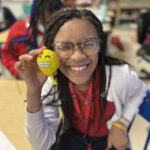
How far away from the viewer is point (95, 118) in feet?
2.84

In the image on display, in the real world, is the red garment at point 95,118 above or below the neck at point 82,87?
below

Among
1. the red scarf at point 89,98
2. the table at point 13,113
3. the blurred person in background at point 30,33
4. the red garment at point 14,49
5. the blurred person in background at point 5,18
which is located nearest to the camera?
the table at point 13,113

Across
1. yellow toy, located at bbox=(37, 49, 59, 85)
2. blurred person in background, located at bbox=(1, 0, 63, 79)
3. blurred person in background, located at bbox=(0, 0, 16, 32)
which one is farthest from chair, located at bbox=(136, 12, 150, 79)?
blurred person in background, located at bbox=(0, 0, 16, 32)

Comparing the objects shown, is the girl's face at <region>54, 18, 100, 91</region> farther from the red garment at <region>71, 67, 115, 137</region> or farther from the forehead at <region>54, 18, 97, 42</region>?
the red garment at <region>71, 67, 115, 137</region>

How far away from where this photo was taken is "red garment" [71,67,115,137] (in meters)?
0.82

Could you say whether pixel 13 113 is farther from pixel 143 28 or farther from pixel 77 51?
pixel 143 28

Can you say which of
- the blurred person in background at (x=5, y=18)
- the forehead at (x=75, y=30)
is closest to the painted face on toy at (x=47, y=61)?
the forehead at (x=75, y=30)

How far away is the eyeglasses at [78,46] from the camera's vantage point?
0.59 metres

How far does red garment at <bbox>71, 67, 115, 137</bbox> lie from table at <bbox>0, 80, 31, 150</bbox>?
0.30m

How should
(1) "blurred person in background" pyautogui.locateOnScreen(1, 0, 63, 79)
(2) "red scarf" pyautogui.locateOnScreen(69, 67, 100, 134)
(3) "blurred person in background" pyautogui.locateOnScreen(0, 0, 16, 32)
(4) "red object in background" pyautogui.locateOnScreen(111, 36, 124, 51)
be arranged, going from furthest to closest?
(4) "red object in background" pyautogui.locateOnScreen(111, 36, 124, 51) → (3) "blurred person in background" pyautogui.locateOnScreen(0, 0, 16, 32) → (1) "blurred person in background" pyautogui.locateOnScreen(1, 0, 63, 79) → (2) "red scarf" pyautogui.locateOnScreen(69, 67, 100, 134)

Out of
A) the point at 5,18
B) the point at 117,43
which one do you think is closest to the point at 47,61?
the point at 117,43

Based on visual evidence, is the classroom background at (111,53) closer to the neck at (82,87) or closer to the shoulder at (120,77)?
the shoulder at (120,77)

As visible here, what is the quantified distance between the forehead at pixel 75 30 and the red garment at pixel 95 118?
0.26m

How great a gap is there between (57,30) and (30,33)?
762 mm
